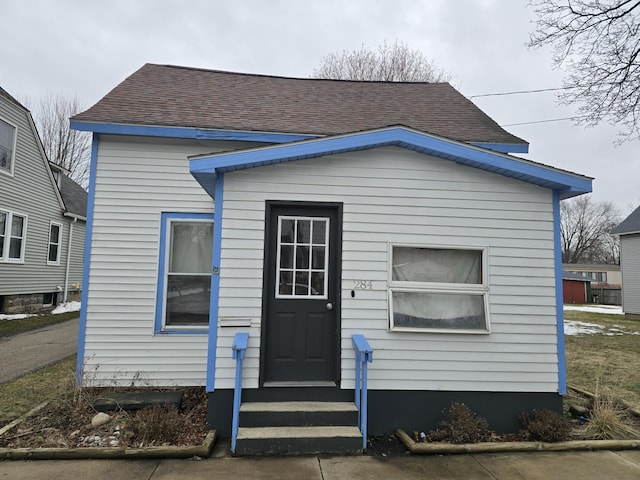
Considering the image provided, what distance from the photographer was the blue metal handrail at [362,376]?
3871 mm

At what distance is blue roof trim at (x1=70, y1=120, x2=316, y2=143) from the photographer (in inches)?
213

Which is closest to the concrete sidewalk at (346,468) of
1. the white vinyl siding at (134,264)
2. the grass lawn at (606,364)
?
the grass lawn at (606,364)

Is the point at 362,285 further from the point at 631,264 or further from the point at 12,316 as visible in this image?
the point at 631,264

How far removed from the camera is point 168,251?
5.64 meters

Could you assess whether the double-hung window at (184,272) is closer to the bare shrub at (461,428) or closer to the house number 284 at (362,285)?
the house number 284 at (362,285)

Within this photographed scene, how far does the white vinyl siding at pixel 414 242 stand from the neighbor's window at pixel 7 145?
37.1 feet

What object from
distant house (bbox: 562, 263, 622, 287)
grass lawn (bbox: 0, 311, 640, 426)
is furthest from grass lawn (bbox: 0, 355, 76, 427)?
distant house (bbox: 562, 263, 622, 287)

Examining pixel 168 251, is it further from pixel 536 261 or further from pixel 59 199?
pixel 59 199

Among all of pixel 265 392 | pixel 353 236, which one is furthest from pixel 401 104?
pixel 265 392

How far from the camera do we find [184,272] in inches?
224

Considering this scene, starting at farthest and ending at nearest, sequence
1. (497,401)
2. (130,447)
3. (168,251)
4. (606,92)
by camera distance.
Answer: (606,92), (168,251), (497,401), (130,447)

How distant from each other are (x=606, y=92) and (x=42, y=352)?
45.5 ft

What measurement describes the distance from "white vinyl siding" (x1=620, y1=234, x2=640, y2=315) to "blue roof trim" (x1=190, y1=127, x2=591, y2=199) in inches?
673

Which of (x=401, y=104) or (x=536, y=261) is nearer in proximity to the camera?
(x=536, y=261)
